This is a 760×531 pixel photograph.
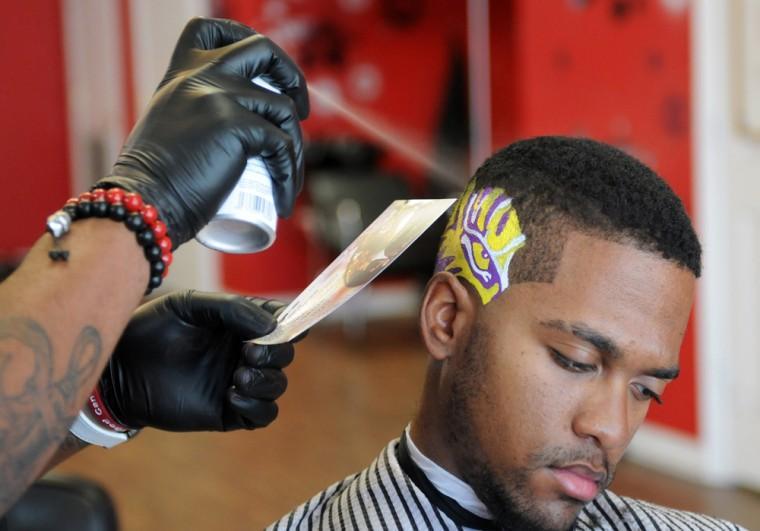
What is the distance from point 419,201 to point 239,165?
0.76 feet

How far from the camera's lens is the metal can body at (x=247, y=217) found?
108cm

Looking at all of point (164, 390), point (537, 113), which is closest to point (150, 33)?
point (537, 113)

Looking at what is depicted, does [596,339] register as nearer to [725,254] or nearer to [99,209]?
[99,209]

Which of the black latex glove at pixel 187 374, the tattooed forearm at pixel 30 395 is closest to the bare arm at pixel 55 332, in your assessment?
the tattooed forearm at pixel 30 395

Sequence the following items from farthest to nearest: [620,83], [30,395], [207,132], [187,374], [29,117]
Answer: [29,117] → [620,83] → [187,374] → [207,132] → [30,395]

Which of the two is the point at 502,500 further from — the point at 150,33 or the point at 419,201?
the point at 150,33

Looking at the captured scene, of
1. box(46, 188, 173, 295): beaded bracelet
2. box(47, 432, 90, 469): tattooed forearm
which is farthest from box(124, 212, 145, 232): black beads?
box(47, 432, 90, 469): tattooed forearm

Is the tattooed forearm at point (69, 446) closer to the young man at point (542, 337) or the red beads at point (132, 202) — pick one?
the young man at point (542, 337)

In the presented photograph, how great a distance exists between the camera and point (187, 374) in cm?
131

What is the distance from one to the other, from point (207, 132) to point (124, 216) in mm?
124

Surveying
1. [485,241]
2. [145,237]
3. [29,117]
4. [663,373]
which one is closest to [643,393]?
[663,373]

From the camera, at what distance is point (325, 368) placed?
5320 millimetres

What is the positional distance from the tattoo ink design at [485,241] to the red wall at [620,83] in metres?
2.29

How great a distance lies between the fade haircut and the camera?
122cm
